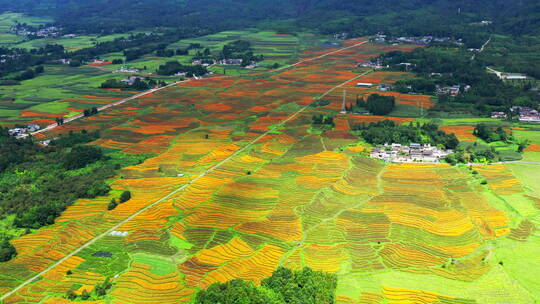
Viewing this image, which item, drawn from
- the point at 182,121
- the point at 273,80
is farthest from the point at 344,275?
the point at 273,80

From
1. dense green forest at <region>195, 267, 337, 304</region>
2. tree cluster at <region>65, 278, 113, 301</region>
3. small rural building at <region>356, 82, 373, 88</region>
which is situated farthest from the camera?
small rural building at <region>356, 82, 373, 88</region>

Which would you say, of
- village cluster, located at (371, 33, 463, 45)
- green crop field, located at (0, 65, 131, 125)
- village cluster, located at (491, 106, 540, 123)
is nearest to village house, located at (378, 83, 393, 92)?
A: village cluster, located at (491, 106, 540, 123)

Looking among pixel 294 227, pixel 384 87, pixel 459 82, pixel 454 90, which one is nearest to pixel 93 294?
pixel 294 227

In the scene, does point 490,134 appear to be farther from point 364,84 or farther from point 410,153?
point 364,84

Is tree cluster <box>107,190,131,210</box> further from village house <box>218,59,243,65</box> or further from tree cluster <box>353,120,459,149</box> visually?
village house <box>218,59,243,65</box>

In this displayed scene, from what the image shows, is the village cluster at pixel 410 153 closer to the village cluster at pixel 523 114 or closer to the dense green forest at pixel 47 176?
the village cluster at pixel 523 114

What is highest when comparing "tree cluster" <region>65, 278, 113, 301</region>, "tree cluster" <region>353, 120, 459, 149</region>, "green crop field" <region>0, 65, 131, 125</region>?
"green crop field" <region>0, 65, 131, 125</region>
